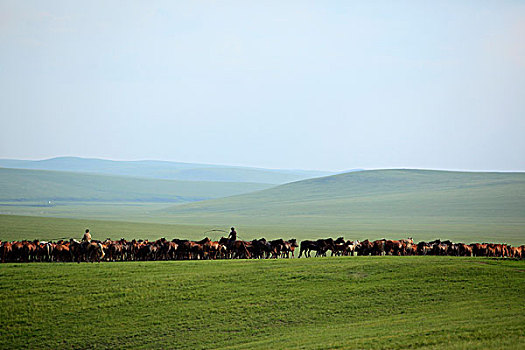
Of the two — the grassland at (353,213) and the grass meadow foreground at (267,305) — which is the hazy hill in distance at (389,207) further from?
the grass meadow foreground at (267,305)

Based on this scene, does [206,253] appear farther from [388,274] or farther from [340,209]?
[340,209]

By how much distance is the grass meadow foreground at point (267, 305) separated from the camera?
13.8 metres

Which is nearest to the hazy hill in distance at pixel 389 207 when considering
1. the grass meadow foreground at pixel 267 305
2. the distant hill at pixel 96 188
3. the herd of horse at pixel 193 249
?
the herd of horse at pixel 193 249

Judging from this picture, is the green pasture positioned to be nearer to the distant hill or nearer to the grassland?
the grassland

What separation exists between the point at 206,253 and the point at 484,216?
55938 millimetres

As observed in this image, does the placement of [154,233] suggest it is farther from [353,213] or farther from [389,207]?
[389,207]

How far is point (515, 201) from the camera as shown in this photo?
8162cm

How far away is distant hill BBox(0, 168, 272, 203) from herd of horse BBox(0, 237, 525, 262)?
4652 inches

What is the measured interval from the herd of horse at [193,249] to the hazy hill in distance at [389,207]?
22341mm

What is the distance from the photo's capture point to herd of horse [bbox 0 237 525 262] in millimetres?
22562

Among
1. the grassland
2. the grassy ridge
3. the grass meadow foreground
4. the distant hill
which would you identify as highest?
the distant hill

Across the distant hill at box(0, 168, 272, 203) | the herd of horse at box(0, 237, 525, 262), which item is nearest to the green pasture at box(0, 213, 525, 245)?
the herd of horse at box(0, 237, 525, 262)

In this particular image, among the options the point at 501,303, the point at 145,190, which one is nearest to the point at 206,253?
the point at 501,303

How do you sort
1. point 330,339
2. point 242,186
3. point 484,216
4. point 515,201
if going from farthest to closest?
1. point 242,186
2. point 515,201
3. point 484,216
4. point 330,339
